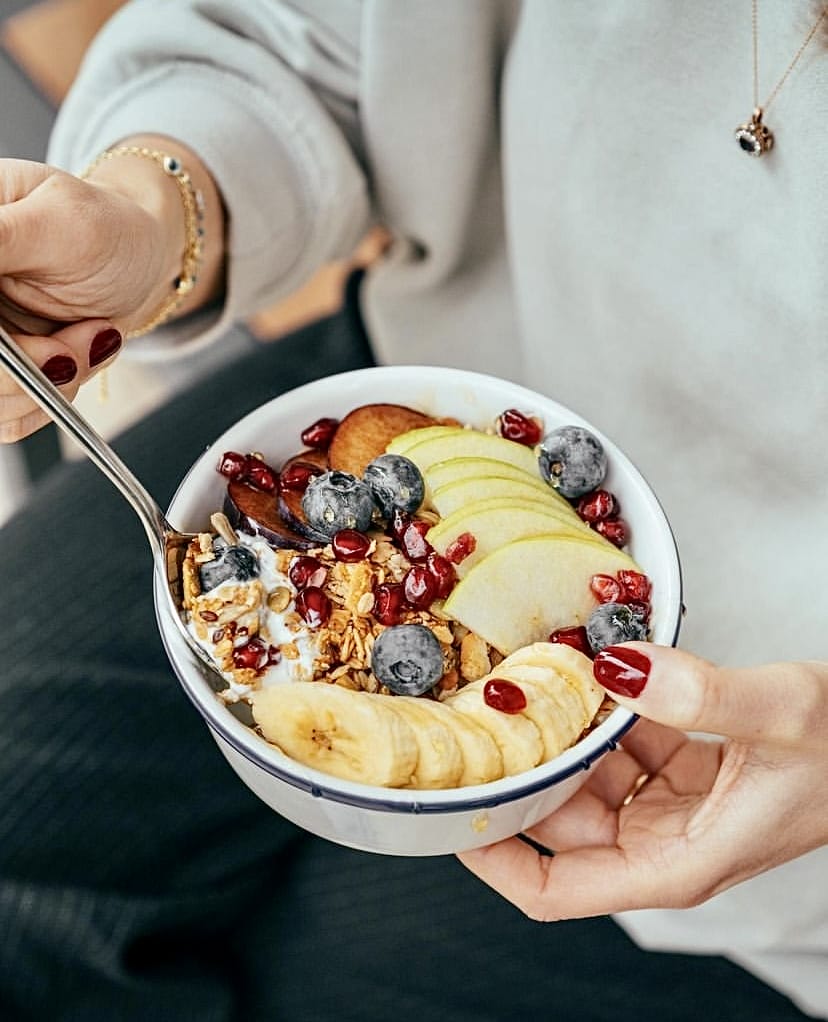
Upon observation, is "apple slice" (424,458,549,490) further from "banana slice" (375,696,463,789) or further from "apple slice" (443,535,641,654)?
"banana slice" (375,696,463,789)

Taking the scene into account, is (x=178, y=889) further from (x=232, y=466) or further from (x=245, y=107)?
(x=245, y=107)

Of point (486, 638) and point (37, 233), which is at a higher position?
point (37, 233)

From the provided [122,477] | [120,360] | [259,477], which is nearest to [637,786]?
[259,477]

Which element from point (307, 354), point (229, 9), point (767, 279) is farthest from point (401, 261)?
point (767, 279)

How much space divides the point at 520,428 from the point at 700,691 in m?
0.34

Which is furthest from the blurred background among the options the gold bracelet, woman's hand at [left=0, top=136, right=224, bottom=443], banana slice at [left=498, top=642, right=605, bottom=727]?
banana slice at [left=498, top=642, right=605, bottom=727]

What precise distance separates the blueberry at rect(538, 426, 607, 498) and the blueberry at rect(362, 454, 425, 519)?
123 millimetres

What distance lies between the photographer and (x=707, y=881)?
0.91m

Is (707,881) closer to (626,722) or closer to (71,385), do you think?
(626,722)

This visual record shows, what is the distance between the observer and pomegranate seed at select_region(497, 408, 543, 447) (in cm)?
98

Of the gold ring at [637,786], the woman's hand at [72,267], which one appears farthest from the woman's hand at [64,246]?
the gold ring at [637,786]

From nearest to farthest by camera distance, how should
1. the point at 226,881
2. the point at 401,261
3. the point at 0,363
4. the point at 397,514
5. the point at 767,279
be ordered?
the point at 0,363
the point at 397,514
the point at 767,279
the point at 226,881
the point at 401,261

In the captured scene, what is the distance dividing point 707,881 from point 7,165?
823 millimetres

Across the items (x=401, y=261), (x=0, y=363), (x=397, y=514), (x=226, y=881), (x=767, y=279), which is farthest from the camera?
(x=401, y=261)
